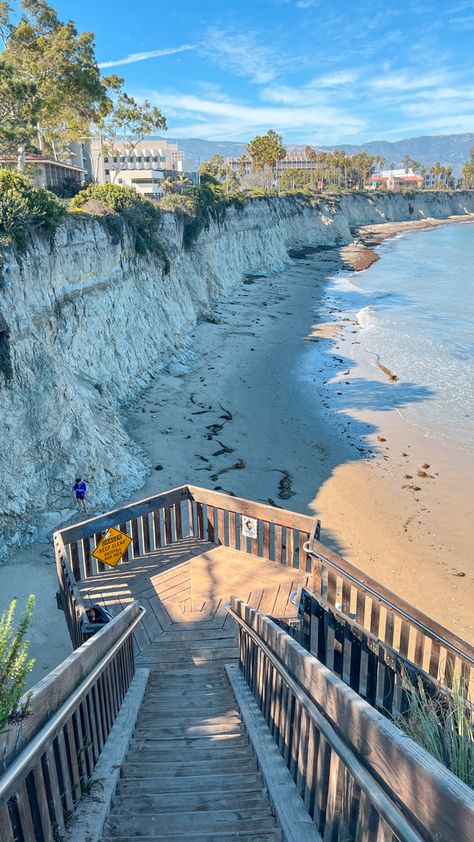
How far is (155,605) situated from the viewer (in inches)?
309

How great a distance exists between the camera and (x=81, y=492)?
41.9 ft

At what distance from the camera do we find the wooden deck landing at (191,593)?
718 cm

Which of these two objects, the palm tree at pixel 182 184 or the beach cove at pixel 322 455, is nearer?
the beach cove at pixel 322 455

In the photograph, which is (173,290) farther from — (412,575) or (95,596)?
(95,596)

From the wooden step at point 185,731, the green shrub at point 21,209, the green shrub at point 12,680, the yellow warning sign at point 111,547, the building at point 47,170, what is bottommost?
the wooden step at point 185,731

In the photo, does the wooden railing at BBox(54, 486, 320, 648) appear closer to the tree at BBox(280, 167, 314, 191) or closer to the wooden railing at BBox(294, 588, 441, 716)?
the wooden railing at BBox(294, 588, 441, 716)

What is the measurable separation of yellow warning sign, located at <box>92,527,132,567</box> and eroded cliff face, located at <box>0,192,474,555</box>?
4.80 meters

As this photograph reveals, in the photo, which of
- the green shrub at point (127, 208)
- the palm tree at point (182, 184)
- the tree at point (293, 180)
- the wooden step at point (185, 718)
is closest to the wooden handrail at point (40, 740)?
the wooden step at point (185, 718)

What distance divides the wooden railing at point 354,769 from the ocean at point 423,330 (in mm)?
16372

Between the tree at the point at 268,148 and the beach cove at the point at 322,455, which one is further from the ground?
the tree at the point at 268,148

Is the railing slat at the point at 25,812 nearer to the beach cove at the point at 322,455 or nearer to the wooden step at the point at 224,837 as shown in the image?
the wooden step at the point at 224,837

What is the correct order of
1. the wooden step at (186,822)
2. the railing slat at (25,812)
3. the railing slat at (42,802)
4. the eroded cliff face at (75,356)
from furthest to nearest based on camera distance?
the eroded cliff face at (75,356)
the wooden step at (186,822)
the railing slat at (42,802)
the railing slat at (25,812)

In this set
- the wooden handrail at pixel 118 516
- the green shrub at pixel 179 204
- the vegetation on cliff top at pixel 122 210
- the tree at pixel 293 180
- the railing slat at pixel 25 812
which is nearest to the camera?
the railing slat at pixel 25 812

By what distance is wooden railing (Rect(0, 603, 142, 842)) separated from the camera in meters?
2.65
